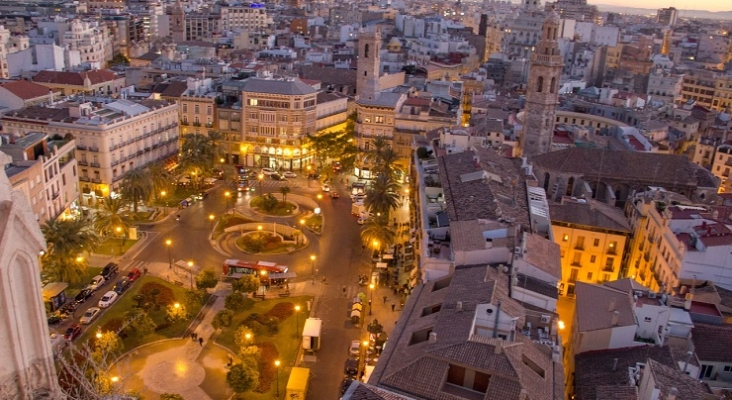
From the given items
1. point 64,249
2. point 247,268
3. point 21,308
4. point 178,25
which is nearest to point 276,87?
point 247,268

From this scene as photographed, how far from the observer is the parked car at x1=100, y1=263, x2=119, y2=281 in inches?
2158

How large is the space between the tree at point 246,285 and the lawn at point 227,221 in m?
16.0

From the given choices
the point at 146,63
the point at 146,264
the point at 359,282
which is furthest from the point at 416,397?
the point at 146,63

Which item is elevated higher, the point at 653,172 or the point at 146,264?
the point at 653,172

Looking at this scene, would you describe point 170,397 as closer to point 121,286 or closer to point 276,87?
point 121,286

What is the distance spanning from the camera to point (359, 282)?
5662cm

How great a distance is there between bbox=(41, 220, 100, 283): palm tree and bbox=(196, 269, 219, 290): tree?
32.2ft

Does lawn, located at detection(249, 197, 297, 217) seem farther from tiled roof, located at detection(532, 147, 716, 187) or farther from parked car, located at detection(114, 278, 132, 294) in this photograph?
tiled roof, located at detection(532, 147, 716, 187)

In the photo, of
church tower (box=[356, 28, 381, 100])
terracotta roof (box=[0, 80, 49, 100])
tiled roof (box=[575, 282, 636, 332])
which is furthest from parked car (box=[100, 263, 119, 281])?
church tower (box=[356, 28, 381, 100])

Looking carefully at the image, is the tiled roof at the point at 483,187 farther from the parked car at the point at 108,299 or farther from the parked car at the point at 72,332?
the parked car at the point at 72,332

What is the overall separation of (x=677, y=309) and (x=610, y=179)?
93.3ft

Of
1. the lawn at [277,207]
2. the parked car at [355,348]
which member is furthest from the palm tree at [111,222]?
the parked car at [355,348]

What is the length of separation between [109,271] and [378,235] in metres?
23.9

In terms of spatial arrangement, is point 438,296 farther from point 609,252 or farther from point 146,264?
point 146,264
